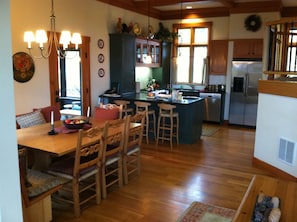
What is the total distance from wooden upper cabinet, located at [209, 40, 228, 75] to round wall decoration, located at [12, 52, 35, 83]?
5.22 m

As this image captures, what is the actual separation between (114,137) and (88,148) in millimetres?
491

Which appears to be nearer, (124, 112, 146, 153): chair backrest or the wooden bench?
the wooden bench

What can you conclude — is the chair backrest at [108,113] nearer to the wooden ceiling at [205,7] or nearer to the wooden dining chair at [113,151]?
the wooden dining chair at [113,151]

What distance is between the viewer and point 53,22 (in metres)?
5.26

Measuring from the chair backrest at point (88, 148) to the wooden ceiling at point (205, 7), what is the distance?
422 centimetres

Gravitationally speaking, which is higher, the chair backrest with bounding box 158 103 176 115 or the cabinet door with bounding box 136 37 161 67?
the cabinet door with bounding box 136 37 161 67

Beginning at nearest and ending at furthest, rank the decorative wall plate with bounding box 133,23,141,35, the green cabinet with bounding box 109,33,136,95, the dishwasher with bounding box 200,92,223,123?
the green cabinet with bounding box 109,33,136,95
the decorative wall plate with bounding box 133,23,141,35
the dishwasher with bounding box 200,92,223,123

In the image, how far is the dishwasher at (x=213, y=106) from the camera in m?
7.98

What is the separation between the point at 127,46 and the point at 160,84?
7.64 ft

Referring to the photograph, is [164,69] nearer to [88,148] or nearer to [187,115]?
[187,115]

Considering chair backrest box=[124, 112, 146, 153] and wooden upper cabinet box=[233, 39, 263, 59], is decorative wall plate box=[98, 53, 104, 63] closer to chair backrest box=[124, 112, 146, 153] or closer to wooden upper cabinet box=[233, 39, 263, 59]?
chair backrest box=[124, 112, 146, 153]

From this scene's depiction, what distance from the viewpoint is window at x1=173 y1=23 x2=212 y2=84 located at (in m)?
8.61

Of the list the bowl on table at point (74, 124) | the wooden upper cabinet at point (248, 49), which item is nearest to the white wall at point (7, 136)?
the bowl on table at point (74, 124)

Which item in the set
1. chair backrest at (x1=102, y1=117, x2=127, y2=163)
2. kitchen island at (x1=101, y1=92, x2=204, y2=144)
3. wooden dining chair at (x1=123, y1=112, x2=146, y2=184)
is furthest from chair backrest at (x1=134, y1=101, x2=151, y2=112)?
chair backrest at (x1=102, y1=117, x2=127, y2=163)
